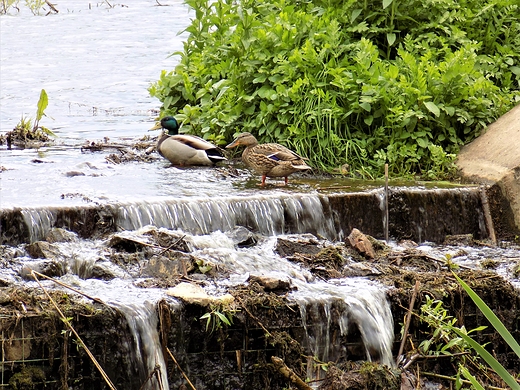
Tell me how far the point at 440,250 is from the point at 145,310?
3047 millimetres

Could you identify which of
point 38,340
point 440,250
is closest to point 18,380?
point 38,340

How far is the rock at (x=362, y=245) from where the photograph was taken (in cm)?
653

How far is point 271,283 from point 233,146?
137 inches

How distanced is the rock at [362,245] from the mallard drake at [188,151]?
274 cm

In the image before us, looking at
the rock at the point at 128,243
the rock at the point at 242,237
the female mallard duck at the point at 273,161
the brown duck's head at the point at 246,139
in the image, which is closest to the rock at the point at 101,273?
the rock at the point at 128,243

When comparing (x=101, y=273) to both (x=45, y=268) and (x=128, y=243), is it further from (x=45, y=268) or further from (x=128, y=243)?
(x=128, y=243)

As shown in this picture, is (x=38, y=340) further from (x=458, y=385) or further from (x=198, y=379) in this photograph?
(x=458, y=385)

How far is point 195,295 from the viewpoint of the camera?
5.17 m

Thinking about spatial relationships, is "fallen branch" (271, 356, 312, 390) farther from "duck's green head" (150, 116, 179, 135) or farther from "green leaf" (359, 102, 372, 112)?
"duck's green head" (150, 116, 179, 135)

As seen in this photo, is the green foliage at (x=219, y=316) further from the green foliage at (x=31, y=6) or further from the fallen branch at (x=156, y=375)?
the green foliage at (x=31, y=6)

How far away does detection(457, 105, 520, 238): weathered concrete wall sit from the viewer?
25.8 ft

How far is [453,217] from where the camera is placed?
7.81 meters

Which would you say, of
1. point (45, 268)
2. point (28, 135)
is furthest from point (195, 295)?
point (28, 135)

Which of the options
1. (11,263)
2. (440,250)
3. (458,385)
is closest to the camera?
(458,385)
